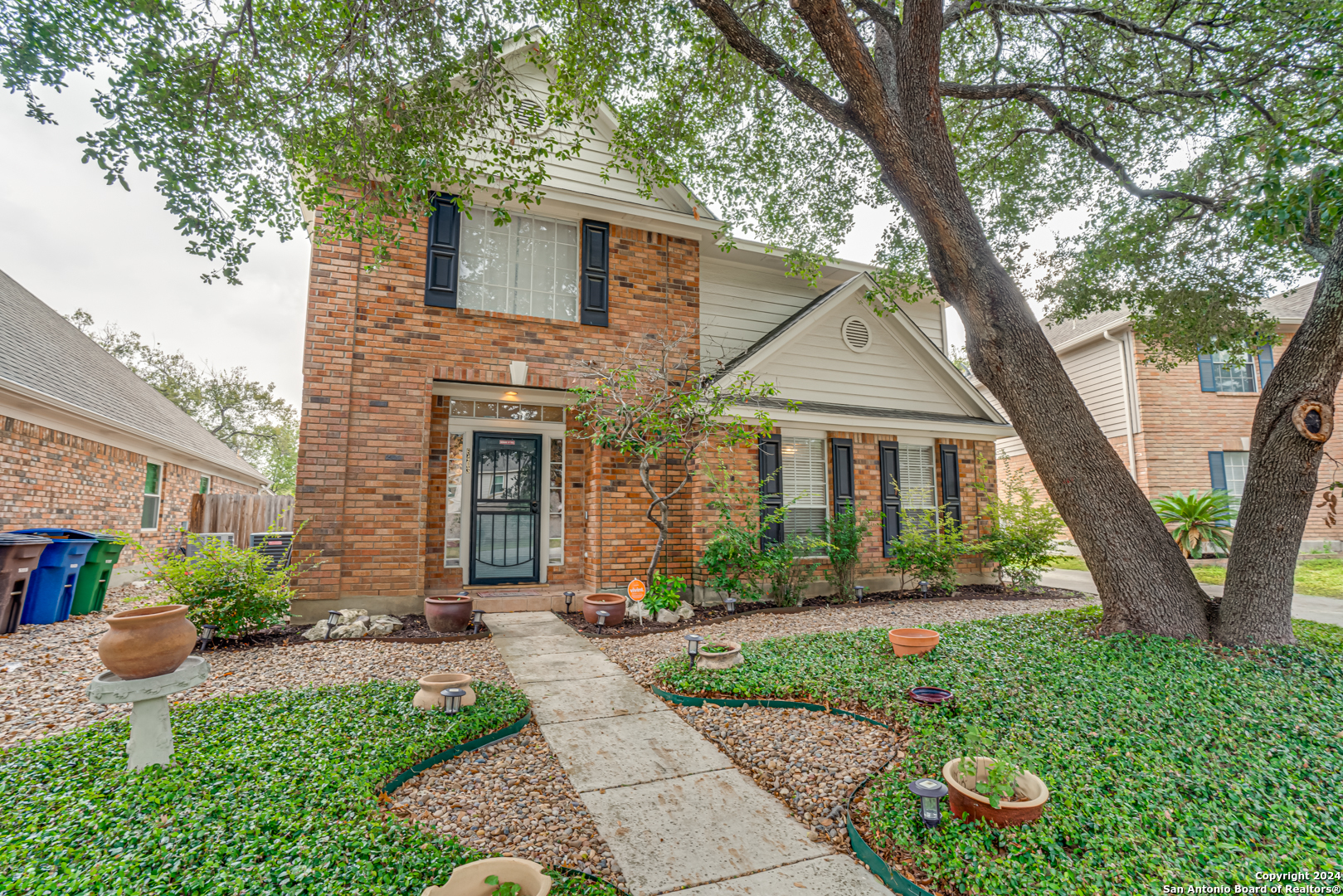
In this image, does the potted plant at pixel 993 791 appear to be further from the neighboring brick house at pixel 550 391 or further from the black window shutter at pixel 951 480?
the black window shutter at pixel 951 480

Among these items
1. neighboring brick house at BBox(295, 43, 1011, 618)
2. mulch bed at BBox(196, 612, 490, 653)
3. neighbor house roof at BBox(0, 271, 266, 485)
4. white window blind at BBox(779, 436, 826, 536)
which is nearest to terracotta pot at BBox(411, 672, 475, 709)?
mulch bed at BBox(196, 612, 490, 653)

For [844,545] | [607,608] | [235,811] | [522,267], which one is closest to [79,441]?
[522,267]

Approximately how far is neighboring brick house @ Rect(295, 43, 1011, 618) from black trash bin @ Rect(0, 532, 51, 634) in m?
2.76

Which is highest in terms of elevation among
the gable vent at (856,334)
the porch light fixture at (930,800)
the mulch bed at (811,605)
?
the gable vent at (856,334)

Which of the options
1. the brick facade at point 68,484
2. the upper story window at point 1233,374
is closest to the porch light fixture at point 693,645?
the brick facade at point 68,484

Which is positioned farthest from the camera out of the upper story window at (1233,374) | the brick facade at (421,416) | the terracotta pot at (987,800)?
the upper story window at (1233,374)

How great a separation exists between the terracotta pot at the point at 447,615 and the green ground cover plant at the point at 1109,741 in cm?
258

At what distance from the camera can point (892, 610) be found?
7.38m

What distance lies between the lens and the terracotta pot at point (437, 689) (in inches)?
145

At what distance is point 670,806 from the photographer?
268 cm

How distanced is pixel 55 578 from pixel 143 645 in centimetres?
600

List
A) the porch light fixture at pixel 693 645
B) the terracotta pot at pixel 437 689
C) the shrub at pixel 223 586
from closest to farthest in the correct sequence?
the terracotta pot at pixel 437 689 < the porch light fixture at pixel 693 645 < the shrub at pixel 223 586

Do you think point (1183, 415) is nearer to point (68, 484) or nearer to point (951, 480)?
point (951, 480)

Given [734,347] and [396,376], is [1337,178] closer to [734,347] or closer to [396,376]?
[734,347]
